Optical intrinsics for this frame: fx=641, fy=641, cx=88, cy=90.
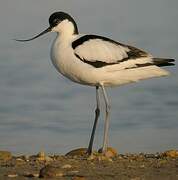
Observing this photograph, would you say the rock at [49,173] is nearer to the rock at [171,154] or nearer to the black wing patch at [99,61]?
the rock at [171,154]

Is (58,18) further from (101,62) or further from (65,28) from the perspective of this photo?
(101,62)

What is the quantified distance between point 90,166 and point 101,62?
3.21m

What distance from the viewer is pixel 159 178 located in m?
9.56

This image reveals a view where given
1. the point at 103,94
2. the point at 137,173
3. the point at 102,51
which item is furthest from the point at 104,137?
the point at 137,173

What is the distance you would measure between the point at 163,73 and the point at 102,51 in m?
1.45

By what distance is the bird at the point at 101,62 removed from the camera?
13266mm

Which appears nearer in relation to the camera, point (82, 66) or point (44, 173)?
point (44, 173)

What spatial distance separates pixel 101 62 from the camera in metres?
13.4

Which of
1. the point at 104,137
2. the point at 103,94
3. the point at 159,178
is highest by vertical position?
the point at 103,94

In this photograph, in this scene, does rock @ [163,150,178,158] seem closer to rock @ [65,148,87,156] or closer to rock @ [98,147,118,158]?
rock @ [98,147,118,158]

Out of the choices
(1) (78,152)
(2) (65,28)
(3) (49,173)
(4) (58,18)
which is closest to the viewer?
(3) (49,173)

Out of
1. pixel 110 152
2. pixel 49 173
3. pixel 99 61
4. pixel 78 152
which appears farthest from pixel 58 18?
pixel 49 173

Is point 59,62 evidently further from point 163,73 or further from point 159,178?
point 159,178

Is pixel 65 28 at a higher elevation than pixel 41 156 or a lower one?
higher
